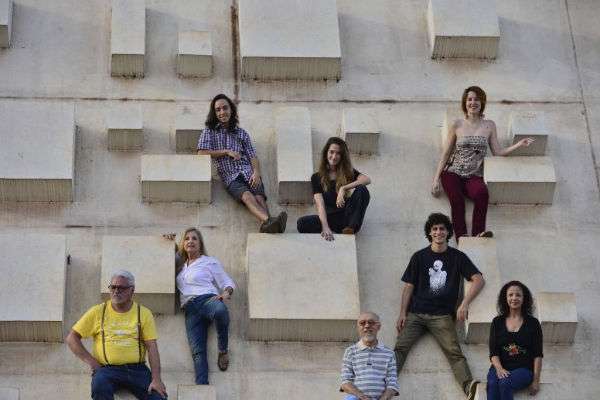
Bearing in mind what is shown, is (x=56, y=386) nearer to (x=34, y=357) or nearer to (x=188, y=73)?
(x=34, y=357)

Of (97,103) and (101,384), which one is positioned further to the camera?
(97,103)

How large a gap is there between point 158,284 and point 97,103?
7.50ft

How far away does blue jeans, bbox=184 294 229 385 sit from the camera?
12719mm

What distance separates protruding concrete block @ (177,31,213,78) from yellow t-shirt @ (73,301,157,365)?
334cm

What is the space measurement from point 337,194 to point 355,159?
3.10ft

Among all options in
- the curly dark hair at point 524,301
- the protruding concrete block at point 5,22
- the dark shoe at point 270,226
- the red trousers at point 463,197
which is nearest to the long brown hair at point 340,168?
the dark shoe at point 270,226

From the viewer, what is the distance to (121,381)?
470 inches

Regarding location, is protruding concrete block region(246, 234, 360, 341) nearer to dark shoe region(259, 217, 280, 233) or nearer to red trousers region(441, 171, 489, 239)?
dark shoe region(259, 217, 280, 233)

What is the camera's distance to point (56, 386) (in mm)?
12633

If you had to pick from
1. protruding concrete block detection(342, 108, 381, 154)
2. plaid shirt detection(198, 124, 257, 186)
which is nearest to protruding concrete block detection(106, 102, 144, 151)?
plaid shirt detection(198, 124, 257, 186)

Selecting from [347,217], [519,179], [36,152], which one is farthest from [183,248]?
[519,179]

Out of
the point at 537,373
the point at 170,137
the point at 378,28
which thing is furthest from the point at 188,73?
the point at 537,373

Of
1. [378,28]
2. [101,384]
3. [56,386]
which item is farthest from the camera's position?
[378,28]

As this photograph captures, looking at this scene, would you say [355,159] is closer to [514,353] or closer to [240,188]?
[240,188]
